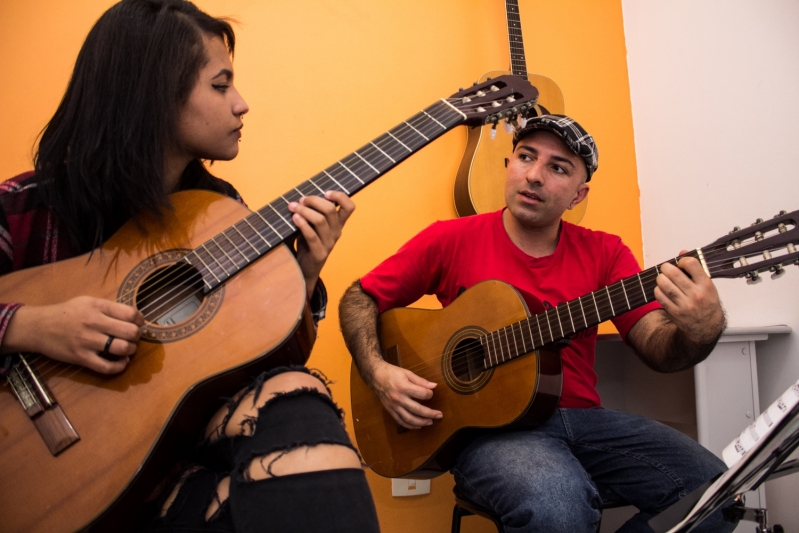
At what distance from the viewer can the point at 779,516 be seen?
1759 mm

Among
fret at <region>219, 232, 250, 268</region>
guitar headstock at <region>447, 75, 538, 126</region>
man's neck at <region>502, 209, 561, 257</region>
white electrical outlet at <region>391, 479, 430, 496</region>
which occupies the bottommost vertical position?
white electrical outlet at <region>391, 479, 430, 496</region>

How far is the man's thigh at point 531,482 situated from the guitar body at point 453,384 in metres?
0.05

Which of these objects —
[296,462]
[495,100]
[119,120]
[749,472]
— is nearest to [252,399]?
[296,462]

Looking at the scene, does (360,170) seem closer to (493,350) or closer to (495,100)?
(495,100)

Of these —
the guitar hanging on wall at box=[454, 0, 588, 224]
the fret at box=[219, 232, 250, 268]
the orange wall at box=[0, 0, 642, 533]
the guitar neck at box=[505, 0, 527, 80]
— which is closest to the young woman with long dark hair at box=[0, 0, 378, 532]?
the fret at box=[219, 232, 250, 268]

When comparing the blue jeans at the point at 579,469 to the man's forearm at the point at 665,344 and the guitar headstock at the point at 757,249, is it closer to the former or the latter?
the man's forearm at the point at 665,344

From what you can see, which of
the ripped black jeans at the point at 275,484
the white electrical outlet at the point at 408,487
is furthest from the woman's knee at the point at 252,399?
the white electrical outlet at the point at 408,487

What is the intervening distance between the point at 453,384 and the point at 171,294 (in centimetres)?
71

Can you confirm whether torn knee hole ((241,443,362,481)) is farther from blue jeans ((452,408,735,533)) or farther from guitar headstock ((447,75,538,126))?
guitar headstock ((447,75,538,126))

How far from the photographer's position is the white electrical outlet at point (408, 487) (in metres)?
2.01

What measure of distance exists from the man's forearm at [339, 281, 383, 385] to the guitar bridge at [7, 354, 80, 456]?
804 mm

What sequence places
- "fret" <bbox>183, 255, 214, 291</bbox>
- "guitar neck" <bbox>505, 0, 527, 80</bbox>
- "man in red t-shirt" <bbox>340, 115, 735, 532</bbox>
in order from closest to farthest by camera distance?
"fret" <bbox>183, 255, 214, 291</bbox>
"man in red t-shirt" <bbox>340, 115, 735, 532</bbox>
"guitar neck" <bbox>505, 0, 527, 80</bbox>

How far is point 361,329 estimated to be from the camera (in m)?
1.65

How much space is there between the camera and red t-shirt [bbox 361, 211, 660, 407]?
1.62 metres
